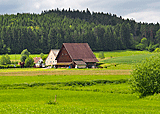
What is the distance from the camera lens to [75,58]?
4063 inches

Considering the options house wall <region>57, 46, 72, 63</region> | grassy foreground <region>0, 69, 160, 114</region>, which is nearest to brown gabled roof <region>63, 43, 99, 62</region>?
house wall <region>57, 46, 72, 63</region>

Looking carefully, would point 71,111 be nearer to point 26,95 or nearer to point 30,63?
point 26,95

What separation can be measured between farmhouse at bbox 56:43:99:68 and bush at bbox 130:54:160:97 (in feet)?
205

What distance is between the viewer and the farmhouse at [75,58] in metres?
102

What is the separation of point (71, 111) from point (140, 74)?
64.0 feet

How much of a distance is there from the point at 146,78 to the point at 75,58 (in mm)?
67700

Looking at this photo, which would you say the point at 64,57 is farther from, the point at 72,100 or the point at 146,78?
the point at 72,100

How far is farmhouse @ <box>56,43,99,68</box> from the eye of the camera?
102 m

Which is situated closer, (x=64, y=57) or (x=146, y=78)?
(x=146, y=78)

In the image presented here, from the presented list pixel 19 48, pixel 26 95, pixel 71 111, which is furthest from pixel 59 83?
pixel 19 48

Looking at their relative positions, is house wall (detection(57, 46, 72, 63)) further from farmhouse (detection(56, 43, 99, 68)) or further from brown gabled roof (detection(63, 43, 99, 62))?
brown gabled roof (detection(63, 43, 99, 62))

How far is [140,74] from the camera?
1454 inches

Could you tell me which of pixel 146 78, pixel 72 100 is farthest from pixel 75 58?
pixel 72 100

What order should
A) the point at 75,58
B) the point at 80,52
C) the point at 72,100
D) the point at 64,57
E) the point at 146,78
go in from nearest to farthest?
the point at 72,100 → the point at 146,78 → the point at 75,58 → the point at 64,57 → the point at 80,52
